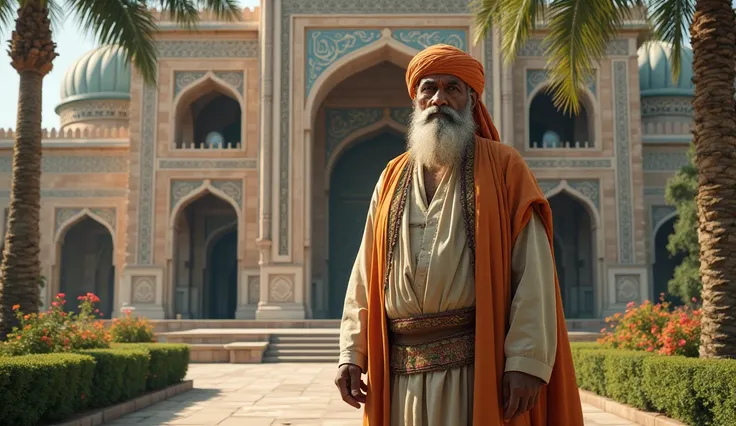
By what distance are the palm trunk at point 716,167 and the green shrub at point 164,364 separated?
509cm

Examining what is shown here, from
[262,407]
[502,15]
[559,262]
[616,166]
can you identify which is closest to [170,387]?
[262,407]

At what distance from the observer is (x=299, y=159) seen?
17719 mm

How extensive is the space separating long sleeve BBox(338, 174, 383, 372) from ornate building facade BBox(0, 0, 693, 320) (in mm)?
14602

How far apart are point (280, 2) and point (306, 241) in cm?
500

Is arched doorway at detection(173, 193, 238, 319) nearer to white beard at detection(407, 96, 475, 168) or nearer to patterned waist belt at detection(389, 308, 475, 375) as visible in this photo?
white beard at detection(407, 96, 475, 168)

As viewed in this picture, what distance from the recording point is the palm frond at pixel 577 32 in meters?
7.54

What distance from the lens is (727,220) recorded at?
19.6 ft

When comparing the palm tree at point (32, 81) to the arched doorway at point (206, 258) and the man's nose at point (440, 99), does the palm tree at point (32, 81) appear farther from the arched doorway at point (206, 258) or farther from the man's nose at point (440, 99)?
the arched doorway at point (206, 258)

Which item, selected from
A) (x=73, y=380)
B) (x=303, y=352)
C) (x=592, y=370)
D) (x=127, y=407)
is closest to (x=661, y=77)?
(x=303, y=352)

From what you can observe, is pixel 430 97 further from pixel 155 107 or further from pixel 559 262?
pixel 559 262

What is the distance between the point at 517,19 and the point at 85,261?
16.4m

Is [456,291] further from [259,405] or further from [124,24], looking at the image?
[124,24]

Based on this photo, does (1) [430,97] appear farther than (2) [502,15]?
No

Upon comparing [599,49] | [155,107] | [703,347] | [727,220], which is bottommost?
[703,347]
